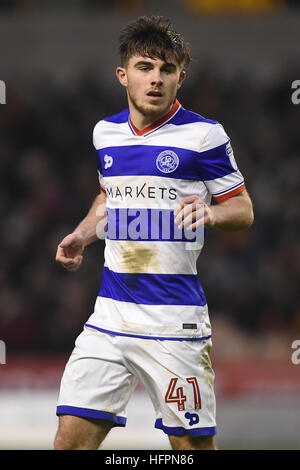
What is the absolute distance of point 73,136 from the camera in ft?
37.3

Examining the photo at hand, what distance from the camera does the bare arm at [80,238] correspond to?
4027mm

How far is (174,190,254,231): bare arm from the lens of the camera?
3498mm

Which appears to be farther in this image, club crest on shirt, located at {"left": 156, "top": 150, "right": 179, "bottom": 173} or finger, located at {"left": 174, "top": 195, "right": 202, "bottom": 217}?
club crest on shirt, located at {"left": 156, "top": 150, "right": 179, "bottom": 173}

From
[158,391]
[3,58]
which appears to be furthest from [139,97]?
[3,58]

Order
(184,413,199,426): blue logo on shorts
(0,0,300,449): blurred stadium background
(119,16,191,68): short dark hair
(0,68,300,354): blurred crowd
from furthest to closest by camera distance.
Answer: (0,68,300,354): blurred crowd, (0,0,300,449): blurred stadium background, (119,16,191,68): short dark hair, (184,413,199,426): blue logo on shorts

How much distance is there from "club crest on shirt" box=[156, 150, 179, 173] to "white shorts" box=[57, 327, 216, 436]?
758 mm

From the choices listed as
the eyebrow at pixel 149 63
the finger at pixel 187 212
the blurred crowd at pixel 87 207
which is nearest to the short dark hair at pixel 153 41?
the eyebrow at pixel 149 63

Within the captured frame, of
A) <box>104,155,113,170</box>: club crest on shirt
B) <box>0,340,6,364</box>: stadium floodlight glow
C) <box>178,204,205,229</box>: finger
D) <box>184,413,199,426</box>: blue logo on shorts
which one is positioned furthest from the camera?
<box>0,340,6,364</box>: stadium floodlight glow

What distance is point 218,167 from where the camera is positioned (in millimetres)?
3906

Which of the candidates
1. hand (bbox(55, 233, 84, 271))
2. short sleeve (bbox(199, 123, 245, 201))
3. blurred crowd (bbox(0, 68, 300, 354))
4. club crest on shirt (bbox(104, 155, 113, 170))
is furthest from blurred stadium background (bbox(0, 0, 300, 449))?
short sleeve (bbox(199, 123, 245, 201))

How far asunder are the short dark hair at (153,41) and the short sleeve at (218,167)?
380 millimetres

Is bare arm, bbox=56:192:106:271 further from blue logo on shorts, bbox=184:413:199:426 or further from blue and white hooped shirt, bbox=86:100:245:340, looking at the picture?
blue logo on shorts, bbox=184:413:199:426

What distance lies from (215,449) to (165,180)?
1202 millimetres

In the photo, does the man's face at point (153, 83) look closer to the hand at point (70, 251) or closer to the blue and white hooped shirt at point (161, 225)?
the blue and white hooped shirt at point (161, 225)
